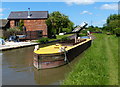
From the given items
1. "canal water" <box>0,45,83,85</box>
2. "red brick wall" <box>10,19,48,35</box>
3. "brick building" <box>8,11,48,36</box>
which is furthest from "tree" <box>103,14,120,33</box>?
"canal water" <box>0,45,83,85</box>

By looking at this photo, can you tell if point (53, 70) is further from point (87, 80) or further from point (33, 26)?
point (33, 26)

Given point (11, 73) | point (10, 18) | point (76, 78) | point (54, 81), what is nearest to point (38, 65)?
point (11, 73)

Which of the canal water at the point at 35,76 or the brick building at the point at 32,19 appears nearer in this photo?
the canal water at the point at 35,76

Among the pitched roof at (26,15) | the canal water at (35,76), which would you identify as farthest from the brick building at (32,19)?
the canal water at (35,76)

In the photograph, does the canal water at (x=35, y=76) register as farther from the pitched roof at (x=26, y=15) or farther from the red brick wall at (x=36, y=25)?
the pitched roof at (x=26, y=15)

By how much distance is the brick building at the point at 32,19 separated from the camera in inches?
1368

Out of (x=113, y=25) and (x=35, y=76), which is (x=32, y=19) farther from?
(x=35, y=76)

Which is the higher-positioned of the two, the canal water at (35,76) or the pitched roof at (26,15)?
the pitched roof at (26,15)

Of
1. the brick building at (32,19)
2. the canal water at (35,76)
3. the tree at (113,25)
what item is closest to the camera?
the canal water at (35,76)

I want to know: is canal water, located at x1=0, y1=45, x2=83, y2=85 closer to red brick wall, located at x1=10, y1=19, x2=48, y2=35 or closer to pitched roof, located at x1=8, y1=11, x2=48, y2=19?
red brick wall, located at x1=10, y1=19, x2=48, y2=35

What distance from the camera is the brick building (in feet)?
114

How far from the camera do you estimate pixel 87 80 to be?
Answer: 21.6 ft

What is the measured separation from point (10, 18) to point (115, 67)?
31.8 m

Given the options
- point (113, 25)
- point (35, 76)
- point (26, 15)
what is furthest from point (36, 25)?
point (35, 76)
